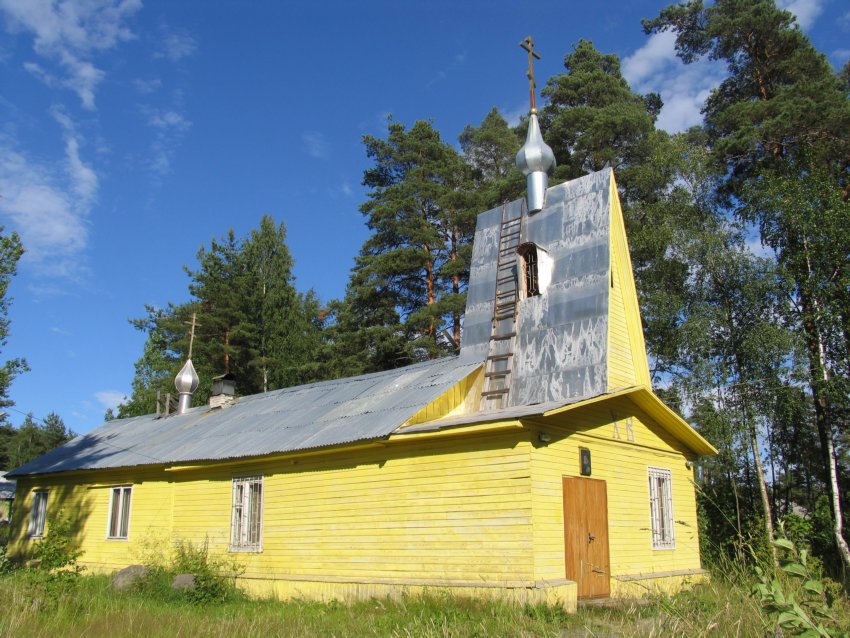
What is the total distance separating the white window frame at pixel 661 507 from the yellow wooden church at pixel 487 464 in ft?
0.13

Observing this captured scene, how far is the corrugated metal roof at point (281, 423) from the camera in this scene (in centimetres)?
1230

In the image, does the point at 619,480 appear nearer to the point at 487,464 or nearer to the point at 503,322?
the point at 487,464

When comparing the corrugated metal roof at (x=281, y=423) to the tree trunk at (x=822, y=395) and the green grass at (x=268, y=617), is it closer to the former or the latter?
the green grass at (x=268, y=617)

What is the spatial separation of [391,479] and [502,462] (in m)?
2.06

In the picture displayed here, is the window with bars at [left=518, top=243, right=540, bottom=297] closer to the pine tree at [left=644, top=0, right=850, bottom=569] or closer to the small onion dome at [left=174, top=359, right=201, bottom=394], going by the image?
the pine tree at [left=644, top=0, right=850, bottom=569]

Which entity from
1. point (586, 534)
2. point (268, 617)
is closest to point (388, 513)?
point (268, 617)

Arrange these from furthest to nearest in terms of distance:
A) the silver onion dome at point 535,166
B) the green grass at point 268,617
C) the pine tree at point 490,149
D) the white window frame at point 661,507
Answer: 1. the pine tree at point 490,149
2. the silver onion dome at point 535,166
3. the white window frame at point 661,507
4. the green grass at point 268,617

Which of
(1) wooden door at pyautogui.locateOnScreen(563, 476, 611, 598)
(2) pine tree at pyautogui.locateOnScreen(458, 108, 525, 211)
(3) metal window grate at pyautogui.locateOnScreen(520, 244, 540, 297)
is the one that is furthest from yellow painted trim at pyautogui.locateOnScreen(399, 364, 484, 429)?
(2) pine tree at pyautogui.locateOnScreen(458, 108, 525, 211)

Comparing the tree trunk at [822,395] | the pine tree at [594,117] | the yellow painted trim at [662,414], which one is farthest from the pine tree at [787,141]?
the yellow painted trim at [662,414]

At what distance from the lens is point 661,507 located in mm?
13094

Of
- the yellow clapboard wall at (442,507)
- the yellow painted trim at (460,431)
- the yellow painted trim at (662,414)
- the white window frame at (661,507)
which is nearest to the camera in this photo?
the yellow painted trim at (460,431)

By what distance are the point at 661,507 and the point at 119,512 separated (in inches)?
469

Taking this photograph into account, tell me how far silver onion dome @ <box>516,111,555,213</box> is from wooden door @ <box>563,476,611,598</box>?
241 inches

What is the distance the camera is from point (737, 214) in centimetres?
1966
